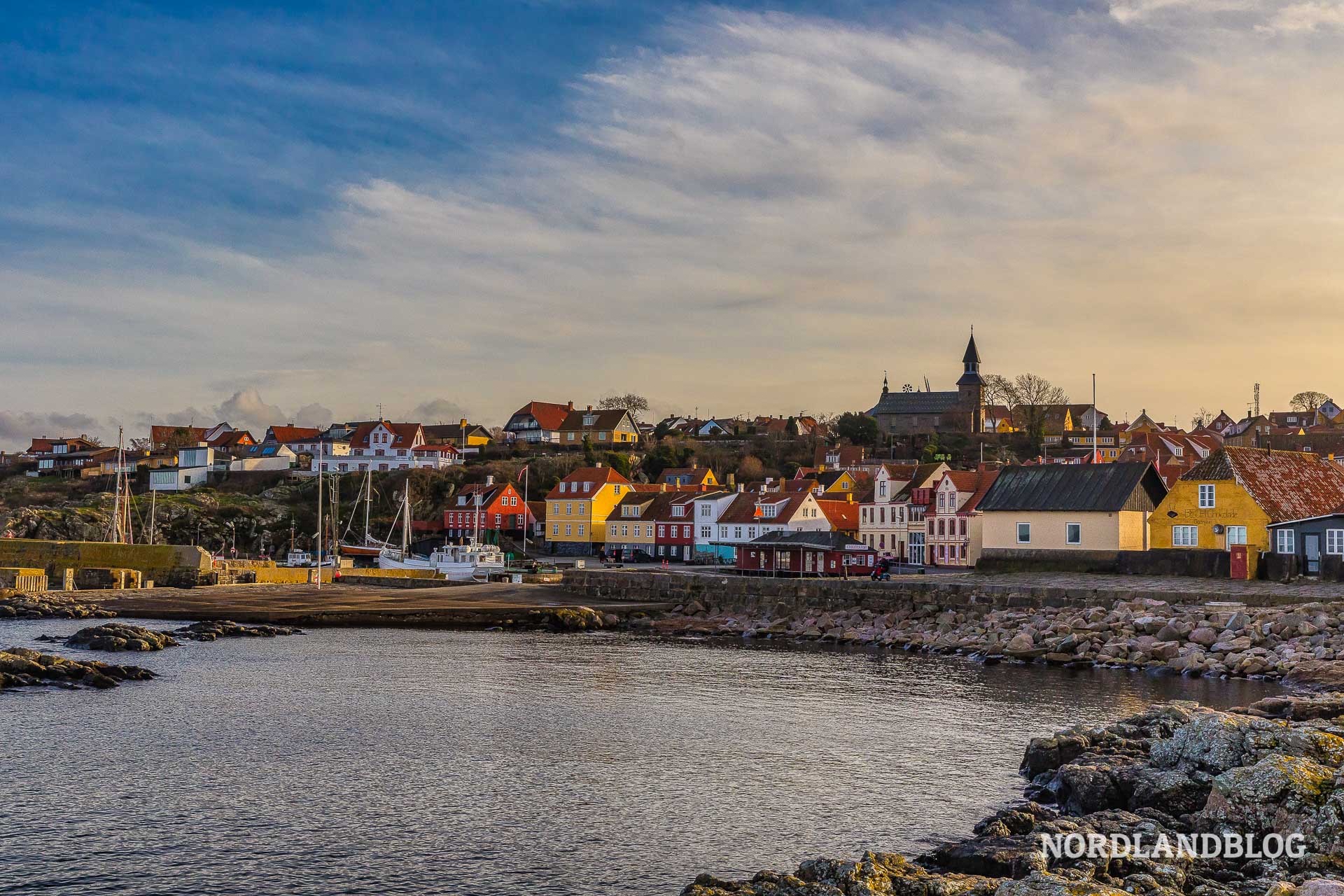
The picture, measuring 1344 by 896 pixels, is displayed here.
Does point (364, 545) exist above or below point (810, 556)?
below

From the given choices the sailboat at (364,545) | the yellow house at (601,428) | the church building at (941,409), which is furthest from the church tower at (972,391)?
the sailboat at (364,545)

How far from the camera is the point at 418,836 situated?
1706cm

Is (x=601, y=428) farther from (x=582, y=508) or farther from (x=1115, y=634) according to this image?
(x=1115, y=634)

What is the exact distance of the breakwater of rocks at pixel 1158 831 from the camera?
12586 millimetres

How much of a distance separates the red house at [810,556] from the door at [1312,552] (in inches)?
795

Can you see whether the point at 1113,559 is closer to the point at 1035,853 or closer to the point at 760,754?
the point at 760,754

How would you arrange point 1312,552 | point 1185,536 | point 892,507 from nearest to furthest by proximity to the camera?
point 1312,552, point 1185,536, point 892,507

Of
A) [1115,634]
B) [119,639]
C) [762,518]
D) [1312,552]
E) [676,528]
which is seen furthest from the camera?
Answer: [676,528]

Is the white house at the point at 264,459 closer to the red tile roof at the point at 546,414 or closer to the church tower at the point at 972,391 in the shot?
the red tile roof at the point at 546,414

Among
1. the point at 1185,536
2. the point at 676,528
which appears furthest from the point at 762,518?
the point at 1185,536

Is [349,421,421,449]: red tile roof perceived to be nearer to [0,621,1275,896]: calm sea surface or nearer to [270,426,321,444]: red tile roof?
[270,426,321,444]: red tile roof

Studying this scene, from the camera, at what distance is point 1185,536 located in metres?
50.3

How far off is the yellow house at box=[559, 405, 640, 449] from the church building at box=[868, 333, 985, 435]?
104 ft

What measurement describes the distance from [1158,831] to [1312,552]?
34556 millimetres
